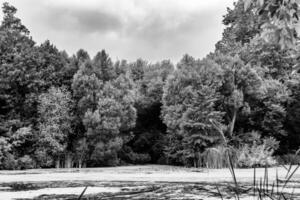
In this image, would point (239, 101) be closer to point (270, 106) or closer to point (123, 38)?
point (270, 106)

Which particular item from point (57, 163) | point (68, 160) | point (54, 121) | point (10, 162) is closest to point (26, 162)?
point (10, 162)

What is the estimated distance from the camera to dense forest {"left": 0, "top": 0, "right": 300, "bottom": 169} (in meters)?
16.0

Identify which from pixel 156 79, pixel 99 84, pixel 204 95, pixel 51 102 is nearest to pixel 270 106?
pixel 204 95

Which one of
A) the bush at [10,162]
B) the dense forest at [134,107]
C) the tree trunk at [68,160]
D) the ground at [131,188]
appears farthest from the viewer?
the tree trunk at [68,160]

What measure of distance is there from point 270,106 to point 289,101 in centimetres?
172

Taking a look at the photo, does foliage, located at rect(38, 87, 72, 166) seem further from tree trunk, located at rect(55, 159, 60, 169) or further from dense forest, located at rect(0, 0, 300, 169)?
tree trunk, located at rect(55, 159, 60, 169)

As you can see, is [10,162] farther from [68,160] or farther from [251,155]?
[251,155]

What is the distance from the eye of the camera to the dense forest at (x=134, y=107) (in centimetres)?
1599

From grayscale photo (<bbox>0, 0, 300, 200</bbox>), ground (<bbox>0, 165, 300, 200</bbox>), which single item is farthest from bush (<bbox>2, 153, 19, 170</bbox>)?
ground (<bbox>0, 165, 300, 200</bbox>)

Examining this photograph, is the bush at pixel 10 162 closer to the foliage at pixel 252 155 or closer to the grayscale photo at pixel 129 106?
the grayscale photo at pixel 129 106

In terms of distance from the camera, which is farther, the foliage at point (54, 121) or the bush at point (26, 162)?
the foliage at point (54, 121)

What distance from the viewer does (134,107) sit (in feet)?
67.1

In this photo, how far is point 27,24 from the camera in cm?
1991

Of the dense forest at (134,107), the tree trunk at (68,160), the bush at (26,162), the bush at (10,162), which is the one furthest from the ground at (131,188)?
the tree trunk at (68,160)
